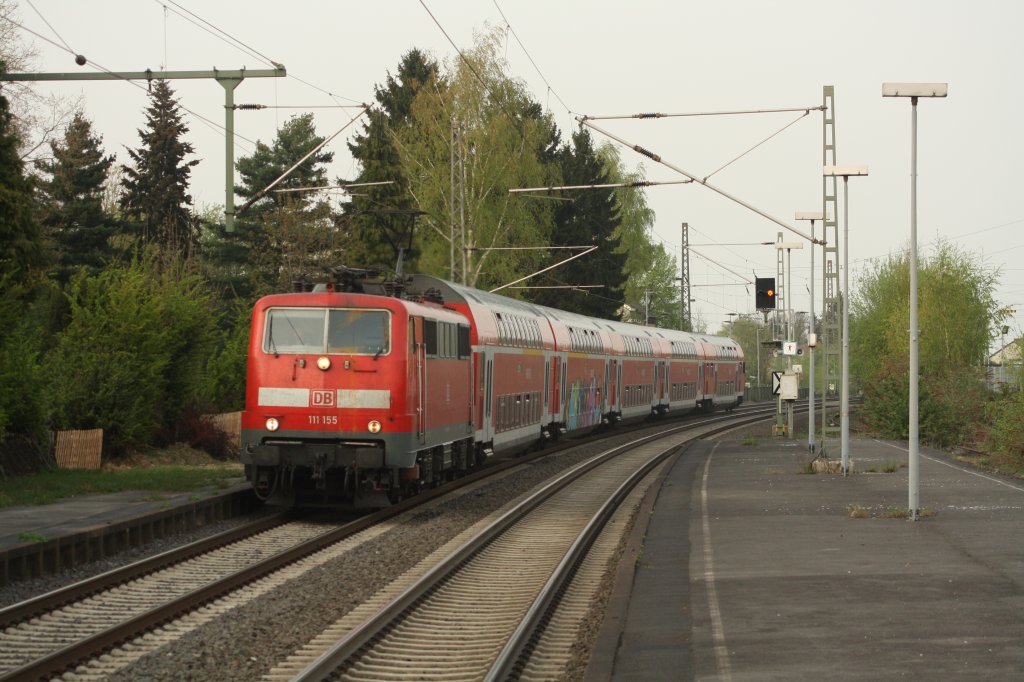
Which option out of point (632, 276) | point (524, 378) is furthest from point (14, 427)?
point (632, 276)

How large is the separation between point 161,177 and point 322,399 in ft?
155

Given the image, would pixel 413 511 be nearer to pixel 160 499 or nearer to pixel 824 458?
pixel 160 499

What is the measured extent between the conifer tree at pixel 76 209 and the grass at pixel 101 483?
1246 inches

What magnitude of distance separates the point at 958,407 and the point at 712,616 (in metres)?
32.7

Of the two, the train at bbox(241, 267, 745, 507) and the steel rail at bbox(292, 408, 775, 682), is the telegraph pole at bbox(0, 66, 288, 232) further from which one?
the steel rail at bbox(292, 408, 775, 682)

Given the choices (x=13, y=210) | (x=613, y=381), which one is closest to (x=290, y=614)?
(x=13, y=210)

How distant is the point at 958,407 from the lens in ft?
132

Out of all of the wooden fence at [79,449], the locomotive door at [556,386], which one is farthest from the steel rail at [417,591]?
the wooden fence at [79,449]

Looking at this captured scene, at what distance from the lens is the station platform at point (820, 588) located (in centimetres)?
844

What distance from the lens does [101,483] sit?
19344 millimetres

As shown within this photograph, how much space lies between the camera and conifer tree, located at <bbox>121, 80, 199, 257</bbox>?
6041cm

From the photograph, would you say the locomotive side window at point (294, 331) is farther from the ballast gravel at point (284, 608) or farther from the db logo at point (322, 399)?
the ballast gravel at point (284, 608)

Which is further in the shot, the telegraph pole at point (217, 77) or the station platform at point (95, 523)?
the telegraph pole at point (217, 77)

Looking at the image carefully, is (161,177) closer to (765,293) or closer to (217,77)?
(765,293)
